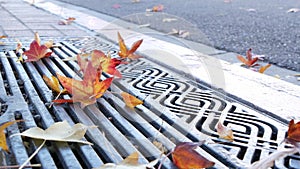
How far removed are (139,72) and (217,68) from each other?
1.34 feet

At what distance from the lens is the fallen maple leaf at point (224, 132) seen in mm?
1184

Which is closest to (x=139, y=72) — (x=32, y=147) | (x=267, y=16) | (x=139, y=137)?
(x=139, y=137)

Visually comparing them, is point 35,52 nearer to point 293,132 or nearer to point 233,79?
point 233,79

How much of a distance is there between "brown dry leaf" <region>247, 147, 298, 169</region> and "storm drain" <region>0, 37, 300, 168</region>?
16 mm

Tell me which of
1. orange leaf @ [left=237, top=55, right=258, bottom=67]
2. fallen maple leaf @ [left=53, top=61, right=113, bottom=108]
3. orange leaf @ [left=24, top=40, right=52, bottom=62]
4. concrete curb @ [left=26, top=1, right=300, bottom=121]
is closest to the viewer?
fallen maple leaf @ [left=53, top=61, right=113, bottom=108]

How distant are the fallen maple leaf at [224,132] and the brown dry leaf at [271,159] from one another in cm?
15

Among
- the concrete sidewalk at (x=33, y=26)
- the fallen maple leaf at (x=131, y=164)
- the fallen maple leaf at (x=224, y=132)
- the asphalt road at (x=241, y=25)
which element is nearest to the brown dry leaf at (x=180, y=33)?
the asphalt road at (x=241, y=25)

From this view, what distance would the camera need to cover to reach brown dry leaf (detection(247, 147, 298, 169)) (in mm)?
1011

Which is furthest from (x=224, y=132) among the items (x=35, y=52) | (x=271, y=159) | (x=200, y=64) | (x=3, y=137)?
(x=35, y=52)

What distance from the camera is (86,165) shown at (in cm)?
100

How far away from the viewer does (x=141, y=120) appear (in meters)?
1.27

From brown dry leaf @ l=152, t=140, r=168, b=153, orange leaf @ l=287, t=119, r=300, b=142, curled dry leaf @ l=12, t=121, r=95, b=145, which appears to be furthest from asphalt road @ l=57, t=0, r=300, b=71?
curled dry leaf @ l=12, t=121, r=95, b=145

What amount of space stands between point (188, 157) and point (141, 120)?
0.93 feet

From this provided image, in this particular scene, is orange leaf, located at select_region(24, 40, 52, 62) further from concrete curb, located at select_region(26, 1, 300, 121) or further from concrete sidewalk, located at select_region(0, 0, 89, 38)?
concrete sidewalk, located at select_region(0, 0, 89, 38)
